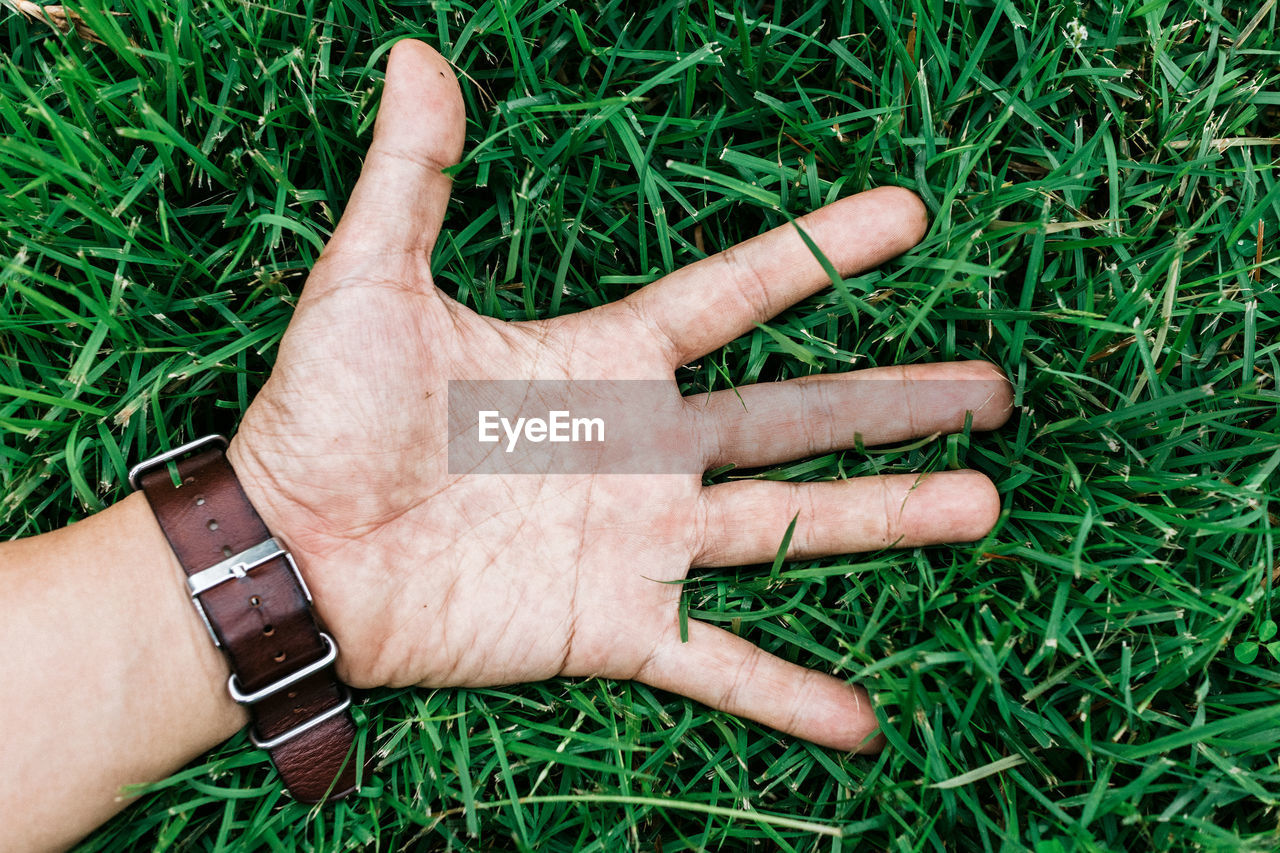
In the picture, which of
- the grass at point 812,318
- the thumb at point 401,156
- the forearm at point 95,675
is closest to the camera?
the forearm at point 95,675

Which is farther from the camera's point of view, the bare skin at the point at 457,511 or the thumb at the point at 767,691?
the thumb at the point at 767,691

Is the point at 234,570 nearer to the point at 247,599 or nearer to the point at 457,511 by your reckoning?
the point at 247,599

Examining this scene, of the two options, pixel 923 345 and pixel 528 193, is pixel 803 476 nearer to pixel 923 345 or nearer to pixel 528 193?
pixel 923 345

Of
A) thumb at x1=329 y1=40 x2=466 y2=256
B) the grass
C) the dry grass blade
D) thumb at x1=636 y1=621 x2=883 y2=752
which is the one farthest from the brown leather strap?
the dry grass blade

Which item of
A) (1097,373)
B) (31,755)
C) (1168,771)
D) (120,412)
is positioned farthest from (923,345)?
(31,755)

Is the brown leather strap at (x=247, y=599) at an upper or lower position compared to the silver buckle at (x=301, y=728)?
upper

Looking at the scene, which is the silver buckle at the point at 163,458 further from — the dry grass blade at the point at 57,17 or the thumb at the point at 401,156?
the dry grass blade at the point at 57,17

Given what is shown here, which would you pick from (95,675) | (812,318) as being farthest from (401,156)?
(95,675)

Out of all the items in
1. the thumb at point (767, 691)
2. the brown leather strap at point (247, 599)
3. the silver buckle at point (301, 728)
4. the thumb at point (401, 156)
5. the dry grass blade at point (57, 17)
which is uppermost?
the dry grass blade at point (57, 17)

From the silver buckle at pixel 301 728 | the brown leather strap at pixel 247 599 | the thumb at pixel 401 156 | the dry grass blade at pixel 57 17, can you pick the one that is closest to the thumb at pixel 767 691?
the silver buckle at pixel 301 728
